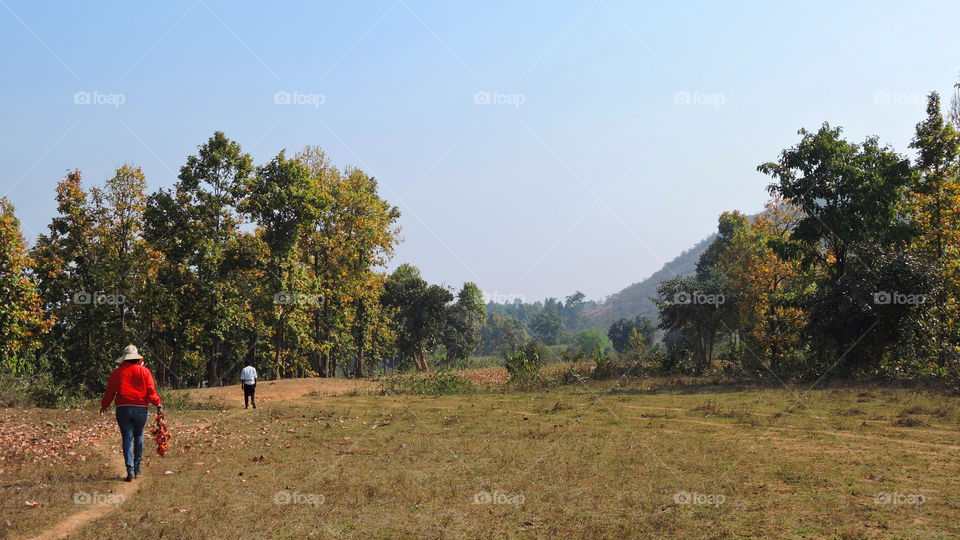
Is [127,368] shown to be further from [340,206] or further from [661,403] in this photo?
[340,206]

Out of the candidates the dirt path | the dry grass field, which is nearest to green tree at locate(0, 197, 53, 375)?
the dry grass field

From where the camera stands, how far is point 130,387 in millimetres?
11680

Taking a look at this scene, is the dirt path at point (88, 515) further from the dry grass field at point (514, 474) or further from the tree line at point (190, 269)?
the tree line at point (190, 269)

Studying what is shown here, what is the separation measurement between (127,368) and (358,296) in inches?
1386

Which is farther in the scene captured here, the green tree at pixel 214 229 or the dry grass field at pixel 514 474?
the green tree at pixel 214 229

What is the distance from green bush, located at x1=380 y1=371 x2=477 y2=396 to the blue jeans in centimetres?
1956

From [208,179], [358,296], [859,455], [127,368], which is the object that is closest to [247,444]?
[127,368]

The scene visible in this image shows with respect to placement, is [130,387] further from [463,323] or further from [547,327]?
[547,327]

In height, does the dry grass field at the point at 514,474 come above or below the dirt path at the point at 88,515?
below

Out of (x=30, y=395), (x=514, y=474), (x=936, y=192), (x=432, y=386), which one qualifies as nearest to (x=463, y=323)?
(x=432, y=386)

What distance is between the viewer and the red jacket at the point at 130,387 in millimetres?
11609

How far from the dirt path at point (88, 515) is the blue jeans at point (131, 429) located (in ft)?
1.37

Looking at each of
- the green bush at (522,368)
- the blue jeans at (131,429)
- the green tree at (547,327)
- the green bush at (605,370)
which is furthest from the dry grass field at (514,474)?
the green tree at (547,327)

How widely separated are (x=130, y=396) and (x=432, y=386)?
852 inches
